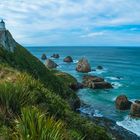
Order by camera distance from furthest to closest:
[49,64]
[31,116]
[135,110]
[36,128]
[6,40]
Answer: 1. [49,64]
2. [6,40]
3. [135,110]
4. [31,116]
5. [36,128]

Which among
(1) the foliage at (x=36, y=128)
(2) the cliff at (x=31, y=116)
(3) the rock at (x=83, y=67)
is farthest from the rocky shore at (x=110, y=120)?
(1) the foliage at (x=36, y=128)

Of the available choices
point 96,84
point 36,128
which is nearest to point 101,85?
point 96,84

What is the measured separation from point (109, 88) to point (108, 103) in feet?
51.8

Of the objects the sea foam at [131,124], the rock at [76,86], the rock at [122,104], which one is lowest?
the sea foam at [131,124]

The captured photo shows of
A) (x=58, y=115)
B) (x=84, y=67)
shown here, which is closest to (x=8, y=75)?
(x=58, y=115)

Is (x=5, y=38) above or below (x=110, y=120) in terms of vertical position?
above

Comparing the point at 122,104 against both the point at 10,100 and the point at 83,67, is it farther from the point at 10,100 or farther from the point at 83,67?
the point at 83,67

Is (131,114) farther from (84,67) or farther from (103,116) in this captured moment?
(84,67)

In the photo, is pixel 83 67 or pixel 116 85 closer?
pixel 116 85

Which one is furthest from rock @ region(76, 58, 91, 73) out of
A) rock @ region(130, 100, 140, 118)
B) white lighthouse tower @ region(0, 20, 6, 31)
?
rock @ region(130, 100, 140, 118)

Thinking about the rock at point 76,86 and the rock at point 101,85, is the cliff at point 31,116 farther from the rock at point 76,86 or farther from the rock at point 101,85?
the rock at point 101,85

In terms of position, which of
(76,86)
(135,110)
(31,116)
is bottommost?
(76,86)

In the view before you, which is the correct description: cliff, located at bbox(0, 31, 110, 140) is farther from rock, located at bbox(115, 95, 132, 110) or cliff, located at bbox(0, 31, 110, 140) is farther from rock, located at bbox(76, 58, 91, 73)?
rock, located at bbox(76, 58, 91, 73)

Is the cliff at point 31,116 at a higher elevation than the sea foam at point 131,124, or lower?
higher
